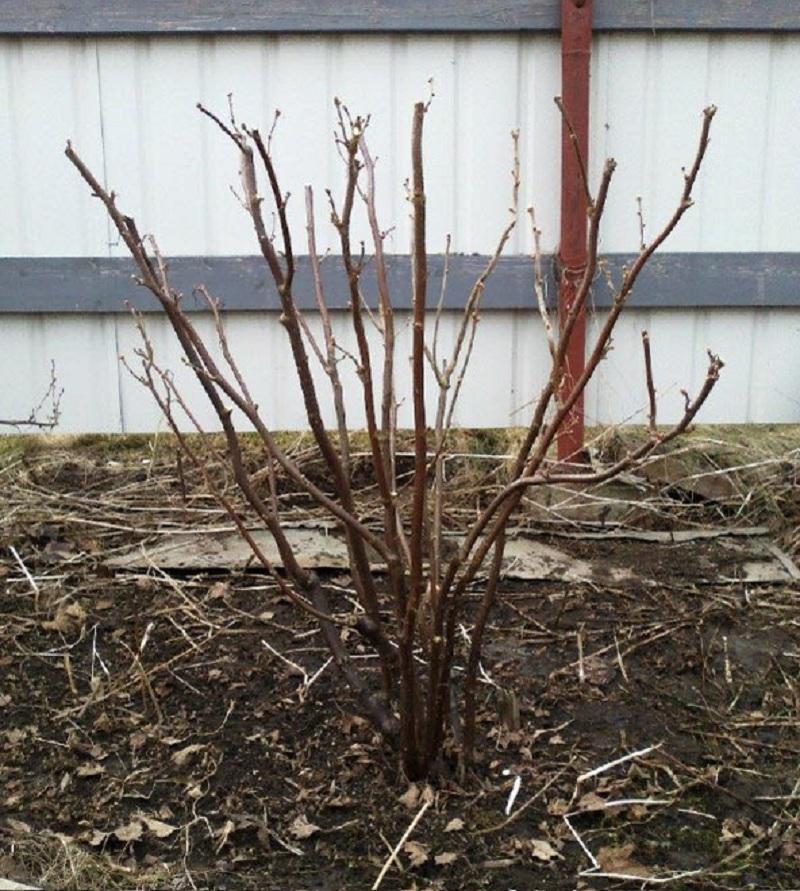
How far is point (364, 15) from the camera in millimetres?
4340

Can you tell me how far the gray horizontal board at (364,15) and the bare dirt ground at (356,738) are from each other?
1799mm

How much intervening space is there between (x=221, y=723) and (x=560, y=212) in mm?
2435

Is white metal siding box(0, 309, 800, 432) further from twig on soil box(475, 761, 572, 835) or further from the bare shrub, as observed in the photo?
twig on soil box(475, 761, 572, 835)

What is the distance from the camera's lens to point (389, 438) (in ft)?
8.37

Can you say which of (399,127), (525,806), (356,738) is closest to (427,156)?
(399,127)

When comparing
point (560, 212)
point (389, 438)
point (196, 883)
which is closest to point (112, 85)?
point (560, 212)

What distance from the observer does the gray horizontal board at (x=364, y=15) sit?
4328mm

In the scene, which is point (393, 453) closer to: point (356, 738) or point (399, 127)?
point (356, 738)

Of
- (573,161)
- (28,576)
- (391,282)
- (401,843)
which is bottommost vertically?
(401,843)

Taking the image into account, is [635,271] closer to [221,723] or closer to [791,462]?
[221,723]

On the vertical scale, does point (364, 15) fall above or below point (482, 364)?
above

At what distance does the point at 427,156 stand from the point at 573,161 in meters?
0.59

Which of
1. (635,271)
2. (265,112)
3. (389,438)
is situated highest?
(265,112)

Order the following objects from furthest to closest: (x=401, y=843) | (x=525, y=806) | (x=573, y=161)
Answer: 1. (x=573, y=161)
2. (x=525, y=806)
3. (x=401, y=843)
